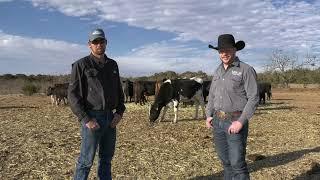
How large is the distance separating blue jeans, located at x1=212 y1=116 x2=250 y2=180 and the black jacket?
4.80ft

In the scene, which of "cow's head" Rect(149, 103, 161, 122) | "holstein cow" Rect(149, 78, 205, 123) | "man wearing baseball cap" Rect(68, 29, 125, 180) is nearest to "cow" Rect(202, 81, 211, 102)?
"holstein cow" Rect(149, 78, 205, 123)

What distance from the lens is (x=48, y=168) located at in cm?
906

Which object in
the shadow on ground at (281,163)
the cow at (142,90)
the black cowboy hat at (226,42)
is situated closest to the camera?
the black cowboy hat at (226,42)

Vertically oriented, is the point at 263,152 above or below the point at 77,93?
below

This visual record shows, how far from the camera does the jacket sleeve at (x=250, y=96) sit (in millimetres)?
5766

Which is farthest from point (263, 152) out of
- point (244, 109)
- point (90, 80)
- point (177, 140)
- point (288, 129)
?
point (90, 80)

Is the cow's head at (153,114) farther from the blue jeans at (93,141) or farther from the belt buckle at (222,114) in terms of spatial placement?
the belt buckle at (222,114)

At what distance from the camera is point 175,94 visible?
717 inches

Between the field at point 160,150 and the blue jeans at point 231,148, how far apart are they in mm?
2449

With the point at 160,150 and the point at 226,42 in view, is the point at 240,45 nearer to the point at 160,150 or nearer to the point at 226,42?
the point at 226,42

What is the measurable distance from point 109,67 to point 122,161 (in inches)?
158

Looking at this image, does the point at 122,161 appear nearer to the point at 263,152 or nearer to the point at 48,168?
the point at 48,168

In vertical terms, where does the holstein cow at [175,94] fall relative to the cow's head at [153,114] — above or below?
above

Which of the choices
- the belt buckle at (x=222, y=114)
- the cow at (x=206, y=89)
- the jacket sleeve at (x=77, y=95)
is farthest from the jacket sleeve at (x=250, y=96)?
the cow at (x=206, y=89)
